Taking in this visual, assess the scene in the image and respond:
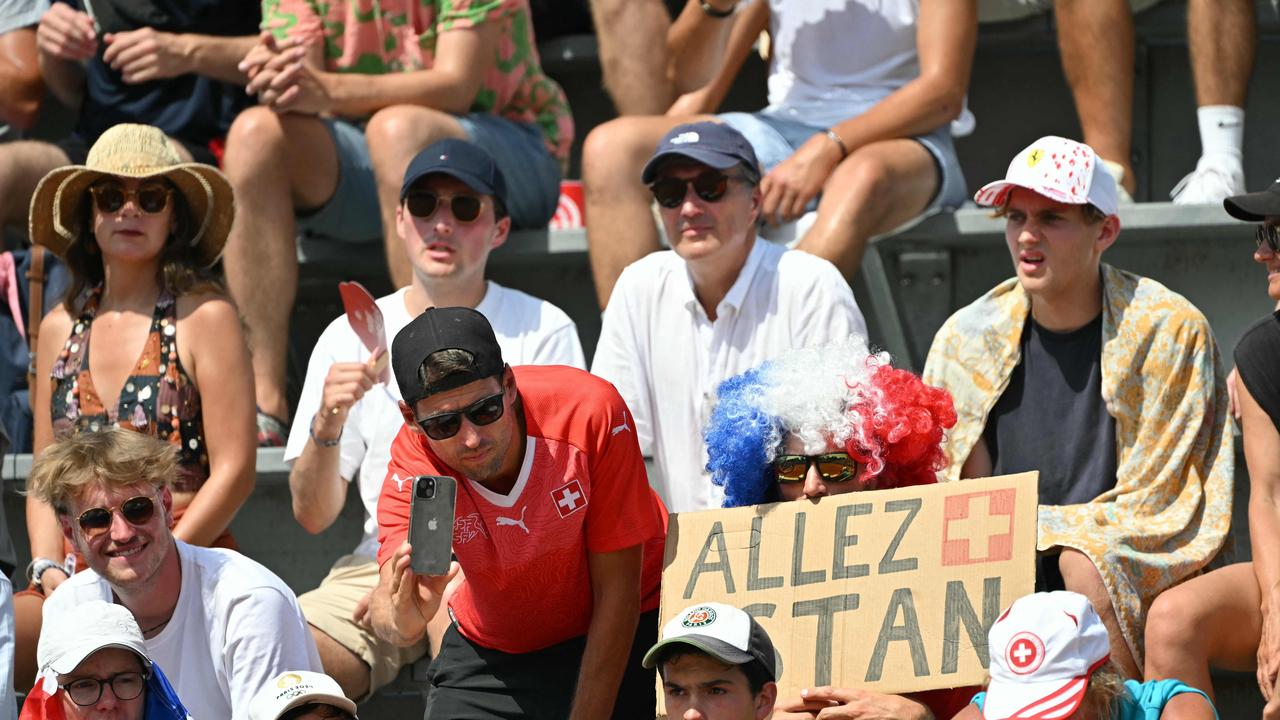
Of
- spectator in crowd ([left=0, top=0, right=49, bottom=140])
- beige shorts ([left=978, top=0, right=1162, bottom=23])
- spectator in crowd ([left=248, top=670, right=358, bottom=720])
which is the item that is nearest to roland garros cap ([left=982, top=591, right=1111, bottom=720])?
spectator in crowd ([left=248, top=670, right=358, bottom=720])

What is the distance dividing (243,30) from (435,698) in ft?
9.22

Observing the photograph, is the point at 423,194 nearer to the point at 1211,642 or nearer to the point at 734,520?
the point at 734,520

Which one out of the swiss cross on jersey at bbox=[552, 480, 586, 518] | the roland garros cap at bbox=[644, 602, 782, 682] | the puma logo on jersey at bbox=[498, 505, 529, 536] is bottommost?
the roland garros cap at bbox=[644, 602, 782, 682]

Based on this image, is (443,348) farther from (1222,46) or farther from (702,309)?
(1222,46)

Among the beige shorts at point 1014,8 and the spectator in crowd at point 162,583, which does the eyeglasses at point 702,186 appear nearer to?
the spectator in crowd at point 162,583

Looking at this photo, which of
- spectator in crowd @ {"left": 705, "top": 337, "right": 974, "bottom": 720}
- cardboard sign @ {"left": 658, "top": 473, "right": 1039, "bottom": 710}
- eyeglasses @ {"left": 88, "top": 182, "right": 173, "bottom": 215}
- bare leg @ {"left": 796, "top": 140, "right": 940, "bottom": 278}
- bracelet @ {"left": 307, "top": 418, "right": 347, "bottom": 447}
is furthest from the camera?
bare leg @ {"left": 796, "top": 140, "right": 940, "bottom": 278}

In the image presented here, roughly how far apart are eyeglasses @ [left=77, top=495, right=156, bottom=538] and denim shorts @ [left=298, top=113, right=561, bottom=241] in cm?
188

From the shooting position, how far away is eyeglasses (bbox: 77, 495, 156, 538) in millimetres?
3885

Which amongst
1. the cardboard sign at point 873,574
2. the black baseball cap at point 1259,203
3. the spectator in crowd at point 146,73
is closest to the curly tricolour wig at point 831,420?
the cardboard sign at point 873,574

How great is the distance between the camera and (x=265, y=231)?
545cm

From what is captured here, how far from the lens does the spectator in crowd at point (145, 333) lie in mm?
4637

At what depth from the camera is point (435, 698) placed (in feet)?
12.9

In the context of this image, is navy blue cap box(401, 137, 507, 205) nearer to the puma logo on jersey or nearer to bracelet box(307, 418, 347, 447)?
bracelet box(307, 418, 347, 447)

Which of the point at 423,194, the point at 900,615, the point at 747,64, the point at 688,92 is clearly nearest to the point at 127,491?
the point at 423,194
